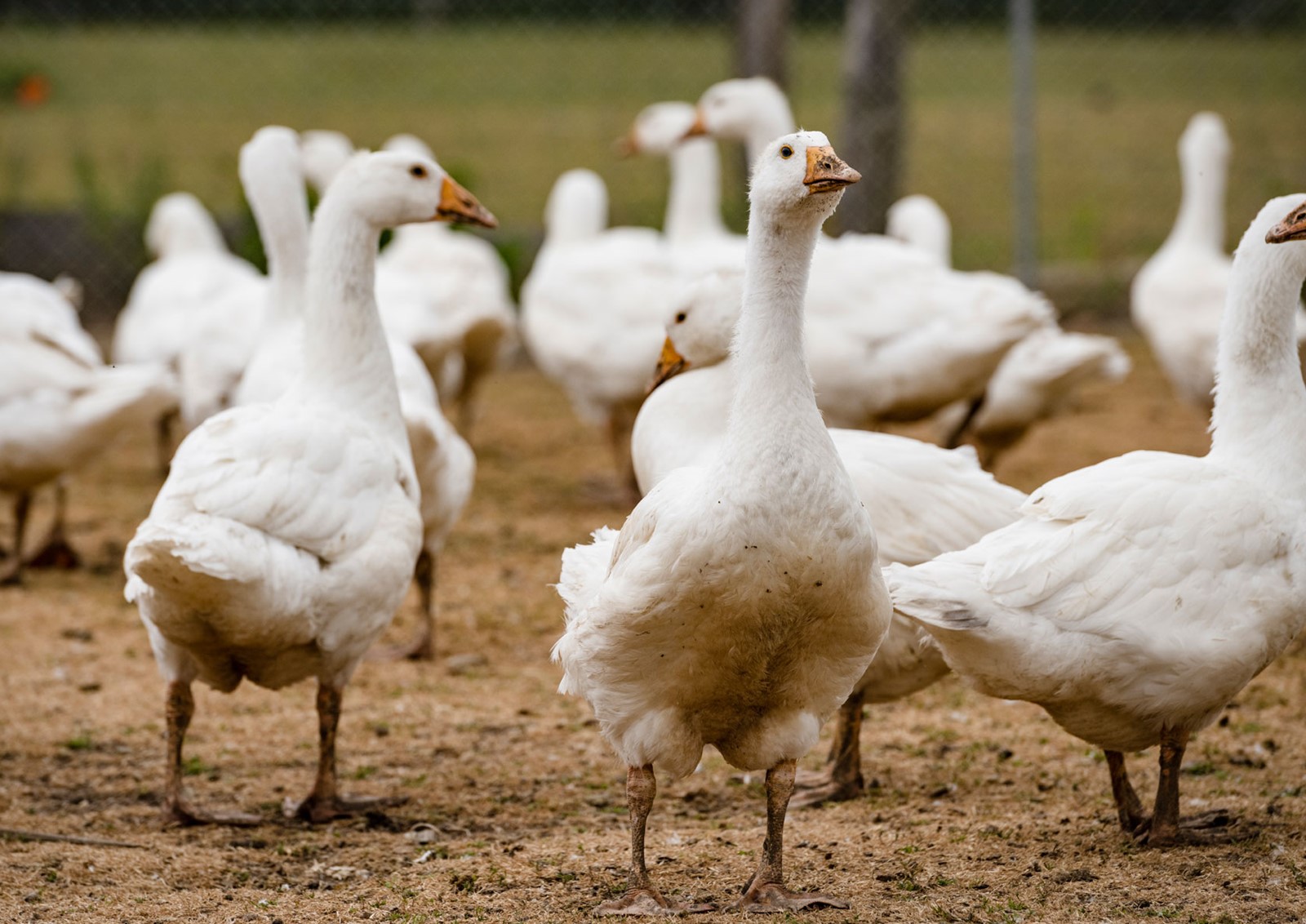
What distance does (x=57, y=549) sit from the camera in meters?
7.62

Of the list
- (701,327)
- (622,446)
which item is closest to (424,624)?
(701,327)

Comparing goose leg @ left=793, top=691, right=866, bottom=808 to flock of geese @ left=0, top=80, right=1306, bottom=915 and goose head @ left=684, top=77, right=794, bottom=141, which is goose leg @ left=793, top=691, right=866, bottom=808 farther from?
goose head @ left=684, top=77, right=794, bottom=141

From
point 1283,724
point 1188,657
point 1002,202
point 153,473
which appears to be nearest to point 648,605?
point 1188,657

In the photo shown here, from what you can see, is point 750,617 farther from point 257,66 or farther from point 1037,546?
point 257,66

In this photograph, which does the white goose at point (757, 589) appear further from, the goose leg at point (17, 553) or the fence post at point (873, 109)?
the fence post at point (873, 109)

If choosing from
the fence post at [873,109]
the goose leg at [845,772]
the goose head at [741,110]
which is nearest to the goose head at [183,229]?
the goose head at [741,110]

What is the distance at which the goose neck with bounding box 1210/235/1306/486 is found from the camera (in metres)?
4.12

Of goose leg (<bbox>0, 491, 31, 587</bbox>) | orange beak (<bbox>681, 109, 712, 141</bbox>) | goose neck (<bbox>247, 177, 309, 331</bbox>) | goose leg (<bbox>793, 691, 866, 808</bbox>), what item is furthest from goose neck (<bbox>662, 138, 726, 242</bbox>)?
goose leg (<bbox>793, 691, 866, 808</bbox>)

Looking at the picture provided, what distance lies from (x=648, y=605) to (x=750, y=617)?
0.73ft

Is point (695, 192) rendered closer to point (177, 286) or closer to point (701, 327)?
point (177, 286)

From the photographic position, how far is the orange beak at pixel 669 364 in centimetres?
511

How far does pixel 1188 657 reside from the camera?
3738mm

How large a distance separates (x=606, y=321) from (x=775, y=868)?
5568mm

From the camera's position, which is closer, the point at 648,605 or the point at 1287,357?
the point at 648,605
